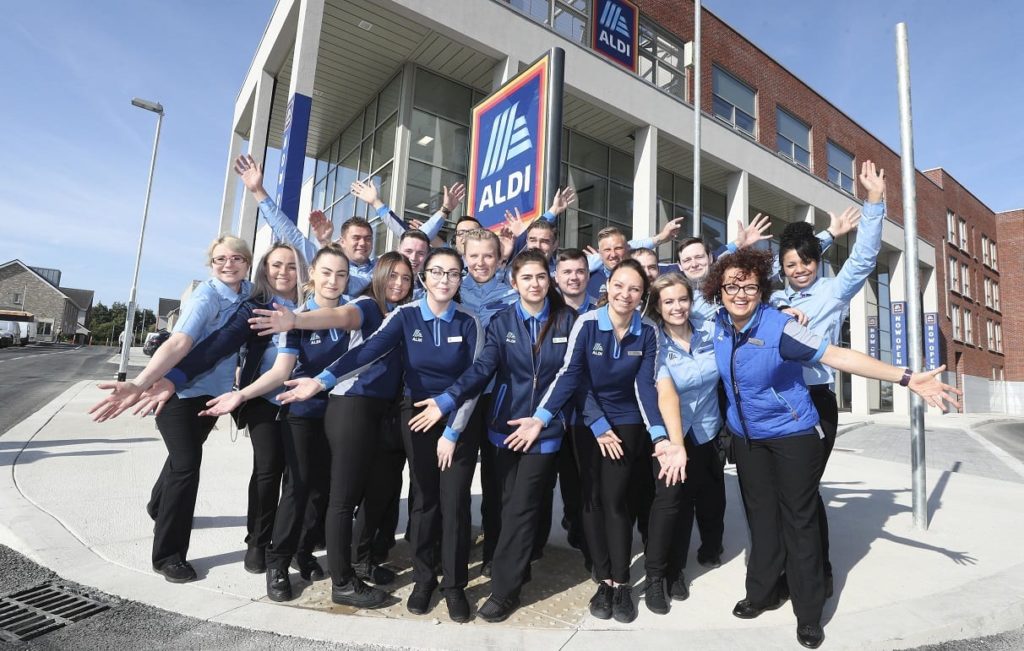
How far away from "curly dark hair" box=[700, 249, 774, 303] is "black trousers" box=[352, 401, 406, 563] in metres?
1.89

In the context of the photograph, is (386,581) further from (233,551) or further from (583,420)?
(583,420)

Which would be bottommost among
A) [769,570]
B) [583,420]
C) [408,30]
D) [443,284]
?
[769,570]

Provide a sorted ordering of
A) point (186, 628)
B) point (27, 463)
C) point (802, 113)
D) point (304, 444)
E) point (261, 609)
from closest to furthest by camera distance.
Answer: point (186, 628)
point (261, 609)
point (304, 444)
point (27, 463)
point (802, 113)

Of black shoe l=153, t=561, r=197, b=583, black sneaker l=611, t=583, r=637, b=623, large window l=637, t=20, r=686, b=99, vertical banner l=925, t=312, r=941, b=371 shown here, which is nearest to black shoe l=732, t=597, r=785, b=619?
black sneaker l=611, t=583, r=637, b=623

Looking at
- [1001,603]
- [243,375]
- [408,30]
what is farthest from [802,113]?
[243,375]

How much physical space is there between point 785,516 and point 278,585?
102 inches

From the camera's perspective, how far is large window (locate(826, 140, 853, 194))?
21156 millimetres

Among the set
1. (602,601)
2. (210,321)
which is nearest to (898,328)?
(602,601)

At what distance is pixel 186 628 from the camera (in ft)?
7.85

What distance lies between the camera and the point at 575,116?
13.7m

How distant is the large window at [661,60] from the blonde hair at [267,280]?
13.8 m

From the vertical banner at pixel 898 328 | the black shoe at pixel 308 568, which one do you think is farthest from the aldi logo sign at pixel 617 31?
the vertical banner at pixel 898 328

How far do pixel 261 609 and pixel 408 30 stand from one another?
10864mm

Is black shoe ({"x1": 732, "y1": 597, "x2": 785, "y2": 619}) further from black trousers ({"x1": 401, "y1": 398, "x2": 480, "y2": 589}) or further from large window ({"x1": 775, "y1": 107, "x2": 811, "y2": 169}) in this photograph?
large window ({"x1": 775, "y1": 107, "x2": 811, "y2": 169})
